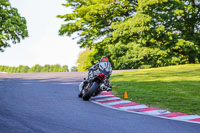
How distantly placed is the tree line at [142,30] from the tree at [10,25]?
546 centimetres

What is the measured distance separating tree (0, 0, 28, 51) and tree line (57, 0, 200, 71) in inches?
215

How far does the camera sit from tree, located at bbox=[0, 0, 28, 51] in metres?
32.4

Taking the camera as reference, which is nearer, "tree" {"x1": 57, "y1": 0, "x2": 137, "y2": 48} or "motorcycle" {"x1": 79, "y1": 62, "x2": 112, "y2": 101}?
"motorcycle" {"x1": 79, "y1": 62, "x2": 112, "y2": 101}

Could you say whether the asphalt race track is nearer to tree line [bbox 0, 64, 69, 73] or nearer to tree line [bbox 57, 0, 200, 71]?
tree line [bbox 57, 0, 200, 71]

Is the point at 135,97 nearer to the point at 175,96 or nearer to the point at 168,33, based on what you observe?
the point at 175,96

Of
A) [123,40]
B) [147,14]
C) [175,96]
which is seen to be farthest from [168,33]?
[175,96]

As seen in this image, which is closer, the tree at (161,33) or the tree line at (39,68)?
the tree at (161,33)

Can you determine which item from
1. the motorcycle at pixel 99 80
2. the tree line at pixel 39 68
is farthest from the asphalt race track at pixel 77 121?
the tree line at pixel 39 68

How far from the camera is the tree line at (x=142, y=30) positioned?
30.2 meters

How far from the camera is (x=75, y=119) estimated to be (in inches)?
265

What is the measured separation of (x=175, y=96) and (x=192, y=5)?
28.9 meters

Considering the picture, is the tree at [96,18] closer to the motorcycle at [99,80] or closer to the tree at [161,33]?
the tree at [161,33]

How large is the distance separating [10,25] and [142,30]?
16056 mm

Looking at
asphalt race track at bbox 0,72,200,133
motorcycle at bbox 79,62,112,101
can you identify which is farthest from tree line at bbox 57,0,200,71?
asphalt race track at bbox 0,72,200,133
